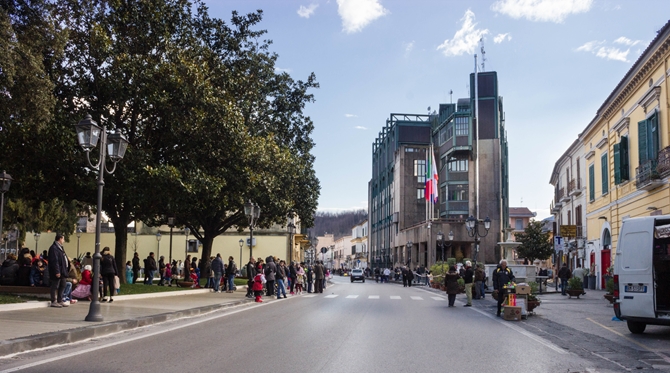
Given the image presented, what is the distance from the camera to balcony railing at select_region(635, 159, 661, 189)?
23953 millimetres

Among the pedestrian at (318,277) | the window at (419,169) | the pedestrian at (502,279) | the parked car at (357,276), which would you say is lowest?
the parked car at (357,276)

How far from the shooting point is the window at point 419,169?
82.6m

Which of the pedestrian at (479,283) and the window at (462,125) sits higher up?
the window at (462,125)

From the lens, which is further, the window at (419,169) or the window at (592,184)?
the window at (419,169)

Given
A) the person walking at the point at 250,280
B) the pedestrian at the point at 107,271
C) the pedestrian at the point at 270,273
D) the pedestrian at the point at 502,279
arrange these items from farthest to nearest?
the pedestrian at the point at 270,273
the person walking at the point at 250,280
the pedestrian at the point at 107,271
the pedestrian at the point at 502,279

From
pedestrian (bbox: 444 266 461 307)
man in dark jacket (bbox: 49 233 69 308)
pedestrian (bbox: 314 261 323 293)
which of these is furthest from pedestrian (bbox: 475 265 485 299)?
man in dark jacket (bbox: 49 233 69 308)

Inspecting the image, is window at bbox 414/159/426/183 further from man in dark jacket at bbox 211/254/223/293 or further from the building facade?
man in dark jacket at bbox 211/254/223/293

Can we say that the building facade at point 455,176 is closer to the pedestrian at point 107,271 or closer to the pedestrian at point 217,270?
the pedestrian at point 217,270

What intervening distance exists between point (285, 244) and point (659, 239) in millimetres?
47467

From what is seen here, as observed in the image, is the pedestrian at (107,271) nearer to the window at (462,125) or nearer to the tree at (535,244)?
the tree at (535,244)

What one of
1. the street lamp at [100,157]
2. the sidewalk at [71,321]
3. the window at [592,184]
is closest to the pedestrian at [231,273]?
the sidewalk at [71,321]

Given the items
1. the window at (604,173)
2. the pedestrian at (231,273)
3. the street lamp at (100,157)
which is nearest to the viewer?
the street lamp at (100,157)

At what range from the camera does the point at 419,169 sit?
8288 cm

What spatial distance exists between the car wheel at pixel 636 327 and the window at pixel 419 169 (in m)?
69.2
